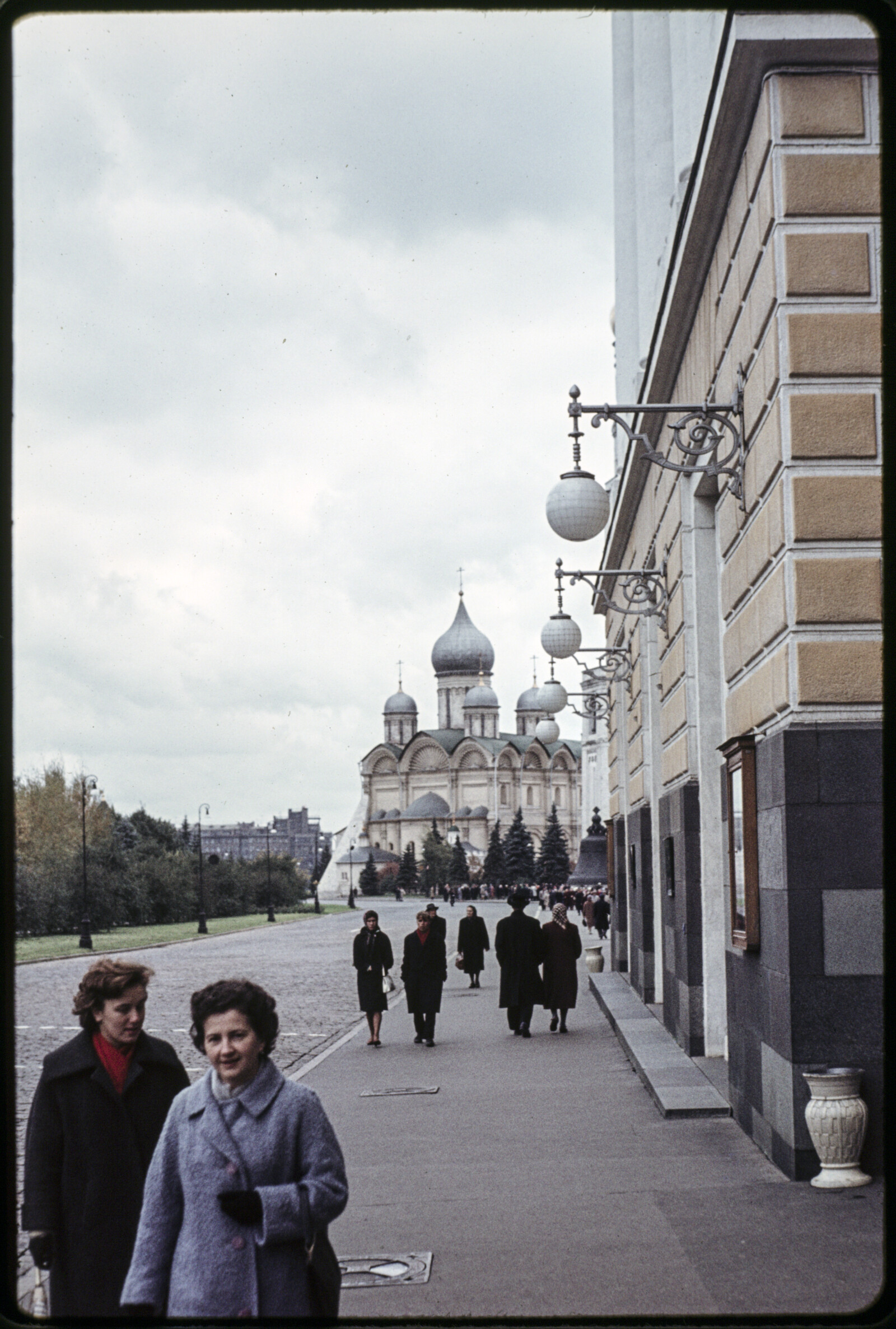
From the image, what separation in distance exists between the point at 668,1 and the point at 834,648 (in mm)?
4278

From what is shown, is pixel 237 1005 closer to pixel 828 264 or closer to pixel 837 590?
pixel 837 590

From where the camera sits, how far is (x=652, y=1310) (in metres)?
6.18

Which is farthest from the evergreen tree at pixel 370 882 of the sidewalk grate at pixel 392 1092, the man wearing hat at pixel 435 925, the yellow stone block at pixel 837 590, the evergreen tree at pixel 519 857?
the yellow stone block at pixel 837 590

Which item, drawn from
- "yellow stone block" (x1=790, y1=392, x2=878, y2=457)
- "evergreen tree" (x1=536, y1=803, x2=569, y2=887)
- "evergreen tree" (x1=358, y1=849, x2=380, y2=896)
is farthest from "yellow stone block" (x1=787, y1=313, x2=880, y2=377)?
"evergreen tree" (x1=358, y1=849, x2=380, y2=896)

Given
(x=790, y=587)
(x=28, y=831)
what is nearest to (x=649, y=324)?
(x=790, y=587)

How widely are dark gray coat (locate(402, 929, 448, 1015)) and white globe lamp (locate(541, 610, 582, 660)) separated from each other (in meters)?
5.06

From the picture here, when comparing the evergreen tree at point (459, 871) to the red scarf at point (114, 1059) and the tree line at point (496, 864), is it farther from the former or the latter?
the red scarf at point (114, 1059)

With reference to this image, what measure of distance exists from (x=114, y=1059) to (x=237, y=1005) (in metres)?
0.92

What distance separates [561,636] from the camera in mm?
21297

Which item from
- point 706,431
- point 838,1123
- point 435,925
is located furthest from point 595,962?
point 838,1123

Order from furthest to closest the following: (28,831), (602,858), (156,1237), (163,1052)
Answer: (28,831), (602,858), (163,1052), (156,1237)

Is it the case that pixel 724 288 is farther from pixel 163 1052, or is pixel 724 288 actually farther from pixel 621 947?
pixel 621 947

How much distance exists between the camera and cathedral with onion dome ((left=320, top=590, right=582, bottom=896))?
14712cm

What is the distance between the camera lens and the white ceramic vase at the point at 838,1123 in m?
7.83
